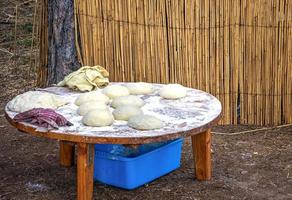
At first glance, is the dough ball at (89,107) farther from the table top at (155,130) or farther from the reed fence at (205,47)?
the reed fence at (205,47)

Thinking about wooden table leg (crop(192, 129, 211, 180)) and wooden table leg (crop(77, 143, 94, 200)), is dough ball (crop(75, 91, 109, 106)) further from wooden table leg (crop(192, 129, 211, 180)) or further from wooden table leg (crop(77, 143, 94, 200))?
wooden table leg (crop(192, 129, 211, 180))

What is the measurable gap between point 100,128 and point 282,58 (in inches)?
71.8

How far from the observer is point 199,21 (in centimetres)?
400

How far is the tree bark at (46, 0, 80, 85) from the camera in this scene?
163 inches

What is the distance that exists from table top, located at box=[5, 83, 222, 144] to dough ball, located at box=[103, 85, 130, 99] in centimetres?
11

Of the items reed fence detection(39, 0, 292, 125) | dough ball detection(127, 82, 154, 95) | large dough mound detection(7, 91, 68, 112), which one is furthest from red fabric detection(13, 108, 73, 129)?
reed fence detection(39, 0, 292, 125)

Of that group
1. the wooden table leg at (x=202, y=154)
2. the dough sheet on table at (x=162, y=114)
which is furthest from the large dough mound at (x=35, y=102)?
the wooden table leg at (x=202, y=154)

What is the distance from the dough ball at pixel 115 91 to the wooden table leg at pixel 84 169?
571 millimetres

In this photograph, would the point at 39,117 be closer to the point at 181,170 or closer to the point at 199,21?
the point at 181,170

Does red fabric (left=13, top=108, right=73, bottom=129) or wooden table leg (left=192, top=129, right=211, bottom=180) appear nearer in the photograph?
red fabric (left=13, top=108, right=73, bottom=129)

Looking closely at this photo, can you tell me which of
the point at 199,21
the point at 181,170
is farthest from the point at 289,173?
the point at 199,21

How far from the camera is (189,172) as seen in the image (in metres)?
3.41

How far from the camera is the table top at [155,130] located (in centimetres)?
258

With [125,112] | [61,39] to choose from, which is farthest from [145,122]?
[61,39]
